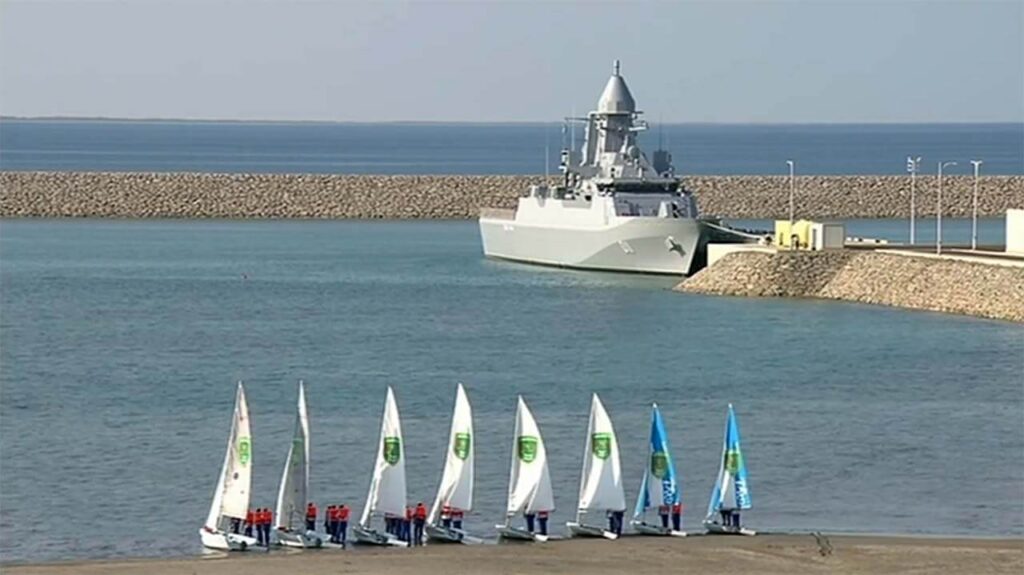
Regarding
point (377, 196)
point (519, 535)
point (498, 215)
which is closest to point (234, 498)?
point (519, 535)

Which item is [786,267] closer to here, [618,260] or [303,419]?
[618,260]

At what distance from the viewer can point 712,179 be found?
120 meters

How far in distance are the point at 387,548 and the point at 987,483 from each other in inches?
389

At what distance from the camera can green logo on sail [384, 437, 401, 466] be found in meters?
31.7

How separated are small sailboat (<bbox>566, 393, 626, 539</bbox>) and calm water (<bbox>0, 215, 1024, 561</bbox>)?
105 cm

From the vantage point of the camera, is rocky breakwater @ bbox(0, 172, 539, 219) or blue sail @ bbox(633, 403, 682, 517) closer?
blue sail @ bbox(633, 403, 682, 517)

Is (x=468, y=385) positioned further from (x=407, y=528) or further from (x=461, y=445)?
(x=407, y=528)

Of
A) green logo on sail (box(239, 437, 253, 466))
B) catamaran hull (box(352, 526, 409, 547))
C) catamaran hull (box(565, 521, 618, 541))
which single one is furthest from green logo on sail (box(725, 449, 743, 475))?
green logo on sail (box(239, 437, 253, 466))

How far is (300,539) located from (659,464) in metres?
4.89

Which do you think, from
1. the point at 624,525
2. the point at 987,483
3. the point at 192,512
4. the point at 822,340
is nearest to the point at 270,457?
the point at 192,512

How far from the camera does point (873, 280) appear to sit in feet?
222

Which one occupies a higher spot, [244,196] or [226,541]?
[226,541]

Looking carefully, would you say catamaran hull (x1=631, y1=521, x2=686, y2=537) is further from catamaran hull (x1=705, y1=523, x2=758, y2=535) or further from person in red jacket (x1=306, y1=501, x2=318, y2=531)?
person in red jacket (x1=306, y1=501, x2=318, y2=531)

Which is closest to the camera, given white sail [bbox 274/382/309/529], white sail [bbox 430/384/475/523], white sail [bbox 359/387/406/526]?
white sail [bbox 359/387/406/526]
